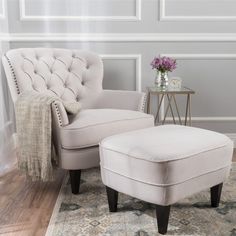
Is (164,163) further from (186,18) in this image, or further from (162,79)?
(186,18)

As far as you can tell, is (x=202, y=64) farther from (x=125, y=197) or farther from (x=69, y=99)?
(x=125, y=197)

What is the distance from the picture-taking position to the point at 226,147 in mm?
1720

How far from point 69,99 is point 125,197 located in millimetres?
878

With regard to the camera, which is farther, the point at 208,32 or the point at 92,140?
the point at 208,32

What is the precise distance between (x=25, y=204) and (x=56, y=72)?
3.26ft

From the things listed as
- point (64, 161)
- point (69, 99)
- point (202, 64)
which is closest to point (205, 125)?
point (202, 64)

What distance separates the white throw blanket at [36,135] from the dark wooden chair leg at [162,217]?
2.40 feet

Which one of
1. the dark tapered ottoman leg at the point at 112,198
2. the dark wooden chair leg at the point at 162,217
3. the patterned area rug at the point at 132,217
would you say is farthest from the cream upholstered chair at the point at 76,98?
the dark wooden chair leg at the point at 162,217

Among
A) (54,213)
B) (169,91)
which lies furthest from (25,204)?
(169,91)

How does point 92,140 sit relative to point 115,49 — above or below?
below

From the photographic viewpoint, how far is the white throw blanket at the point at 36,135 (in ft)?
6.54

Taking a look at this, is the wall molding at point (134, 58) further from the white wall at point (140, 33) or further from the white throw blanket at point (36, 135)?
the white throw blanket at point (36, 135)

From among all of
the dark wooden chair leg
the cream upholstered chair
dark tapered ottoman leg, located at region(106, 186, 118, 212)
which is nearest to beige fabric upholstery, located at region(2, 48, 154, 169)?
the cream upholstered chair

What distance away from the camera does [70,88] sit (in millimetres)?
2586
